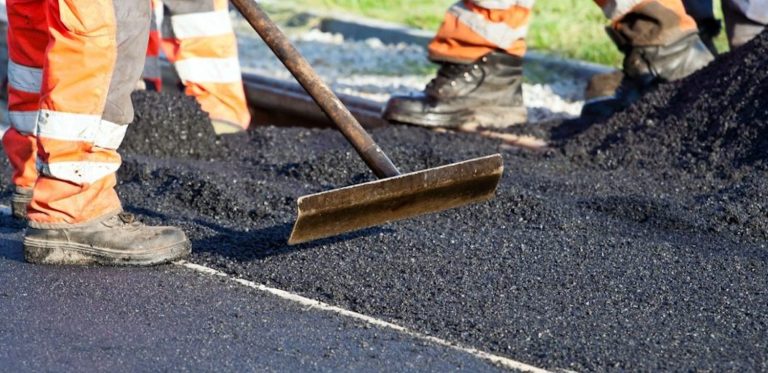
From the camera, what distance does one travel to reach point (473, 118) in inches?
250

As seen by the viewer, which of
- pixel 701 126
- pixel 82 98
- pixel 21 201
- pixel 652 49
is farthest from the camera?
pixel 652 49

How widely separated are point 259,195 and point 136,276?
0.92 m

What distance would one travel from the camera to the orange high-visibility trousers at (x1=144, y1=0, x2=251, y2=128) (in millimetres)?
6156

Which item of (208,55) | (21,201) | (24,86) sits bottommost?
(208,55)

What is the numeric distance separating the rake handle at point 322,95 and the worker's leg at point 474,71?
2.08 m

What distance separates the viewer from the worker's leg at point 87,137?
3842mm

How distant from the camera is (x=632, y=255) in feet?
13.5

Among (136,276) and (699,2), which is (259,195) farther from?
(699,2)

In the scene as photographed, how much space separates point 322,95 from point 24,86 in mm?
1061

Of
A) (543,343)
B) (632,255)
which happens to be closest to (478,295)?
(543,343)

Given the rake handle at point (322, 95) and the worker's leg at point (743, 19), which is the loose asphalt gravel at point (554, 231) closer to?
the rake handle at point (322, 95)

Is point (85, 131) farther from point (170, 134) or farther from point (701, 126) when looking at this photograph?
point (701, 126)

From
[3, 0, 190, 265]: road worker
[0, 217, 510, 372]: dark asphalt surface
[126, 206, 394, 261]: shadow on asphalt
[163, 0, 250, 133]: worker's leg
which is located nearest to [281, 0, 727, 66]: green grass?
[163, 0, 250, 133]: worker's leg

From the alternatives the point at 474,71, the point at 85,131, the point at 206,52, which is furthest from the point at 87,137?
the point at 474,71
